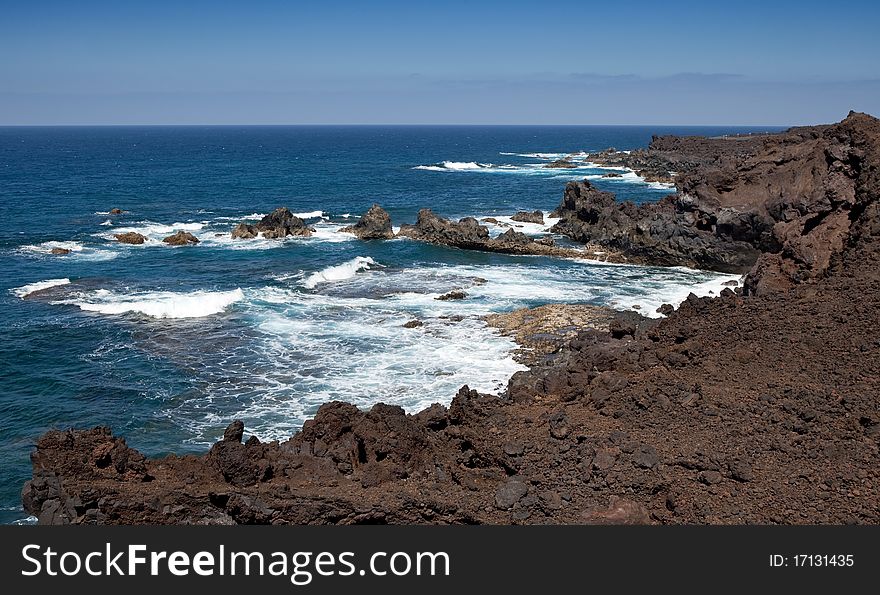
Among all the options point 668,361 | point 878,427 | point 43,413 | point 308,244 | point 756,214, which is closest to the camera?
point 878,427

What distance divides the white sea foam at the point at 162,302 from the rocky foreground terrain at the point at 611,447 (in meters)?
18.7

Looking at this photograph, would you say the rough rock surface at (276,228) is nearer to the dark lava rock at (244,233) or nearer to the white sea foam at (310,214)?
the dark lava rock at (244,233)

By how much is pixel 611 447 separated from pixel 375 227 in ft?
150

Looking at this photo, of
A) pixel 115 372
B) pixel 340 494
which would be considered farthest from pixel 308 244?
pixel 340 494

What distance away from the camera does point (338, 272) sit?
47.1 metres

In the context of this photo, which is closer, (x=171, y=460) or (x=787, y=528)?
(x=787, y=528)

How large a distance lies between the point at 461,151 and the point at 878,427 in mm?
182377

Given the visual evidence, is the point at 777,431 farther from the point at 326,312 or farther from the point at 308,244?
the point at 308,244

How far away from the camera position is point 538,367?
2811 centimetres

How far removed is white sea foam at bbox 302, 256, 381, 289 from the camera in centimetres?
4514

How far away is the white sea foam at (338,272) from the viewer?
45141 mm

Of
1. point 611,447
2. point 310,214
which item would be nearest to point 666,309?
point 611,447

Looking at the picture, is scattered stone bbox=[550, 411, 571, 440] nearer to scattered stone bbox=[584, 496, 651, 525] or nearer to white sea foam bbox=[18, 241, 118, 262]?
scattered stone bbox=[584, 496, 651, 525]

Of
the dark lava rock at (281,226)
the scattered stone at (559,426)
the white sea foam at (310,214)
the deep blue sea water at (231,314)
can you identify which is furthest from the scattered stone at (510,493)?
the white sea foam at (310,214)
